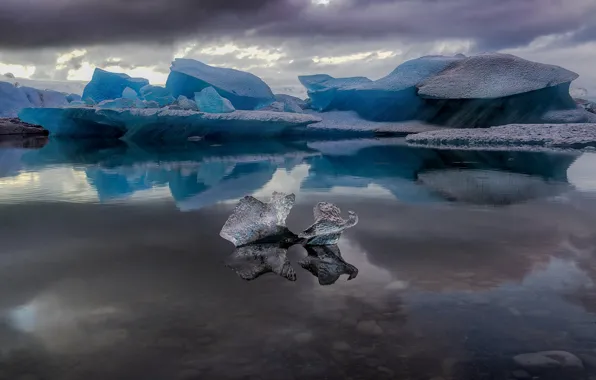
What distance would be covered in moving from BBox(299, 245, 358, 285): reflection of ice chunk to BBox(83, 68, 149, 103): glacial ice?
17.8 meters

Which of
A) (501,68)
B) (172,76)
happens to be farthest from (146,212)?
(172,76)

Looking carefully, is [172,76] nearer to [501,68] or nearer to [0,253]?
[501,68]

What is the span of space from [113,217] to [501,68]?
1265cm

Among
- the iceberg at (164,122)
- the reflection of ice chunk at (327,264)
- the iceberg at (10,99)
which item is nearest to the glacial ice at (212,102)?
the iceberg at (164,122)

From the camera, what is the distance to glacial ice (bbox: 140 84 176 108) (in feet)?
53.7

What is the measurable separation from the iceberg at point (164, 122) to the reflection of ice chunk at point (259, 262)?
1030 cm

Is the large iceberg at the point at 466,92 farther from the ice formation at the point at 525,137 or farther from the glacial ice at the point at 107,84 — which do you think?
the glacial ice at the point at 107,84

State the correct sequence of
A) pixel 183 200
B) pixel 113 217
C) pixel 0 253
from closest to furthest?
pixel 0 253, pixel 113 217, pixel 183 200

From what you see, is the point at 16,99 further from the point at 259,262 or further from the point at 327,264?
the point at 327,264

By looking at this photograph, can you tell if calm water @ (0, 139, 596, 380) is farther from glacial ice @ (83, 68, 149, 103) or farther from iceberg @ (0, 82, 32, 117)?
iceberg @ (0, 82, 32, 117)

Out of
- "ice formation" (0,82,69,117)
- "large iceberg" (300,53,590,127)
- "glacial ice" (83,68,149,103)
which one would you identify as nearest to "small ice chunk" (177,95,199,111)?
"large iceberg" (300,53,590,127)

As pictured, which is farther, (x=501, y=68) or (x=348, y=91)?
(x=348, y=91)

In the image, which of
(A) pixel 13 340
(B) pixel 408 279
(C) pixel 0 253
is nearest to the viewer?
(A) pixel 13 340

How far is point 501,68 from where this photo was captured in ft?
45.6
